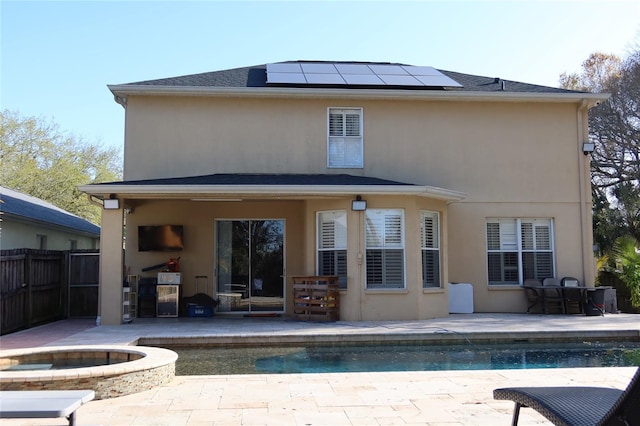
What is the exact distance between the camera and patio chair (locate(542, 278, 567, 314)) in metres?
13.0

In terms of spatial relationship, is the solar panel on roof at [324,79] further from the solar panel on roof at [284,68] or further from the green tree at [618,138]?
the green tree at [618,138]

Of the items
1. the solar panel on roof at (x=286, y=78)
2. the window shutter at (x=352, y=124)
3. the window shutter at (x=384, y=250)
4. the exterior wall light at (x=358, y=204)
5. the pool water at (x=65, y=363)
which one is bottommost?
the pool water at (x=65, y=363)

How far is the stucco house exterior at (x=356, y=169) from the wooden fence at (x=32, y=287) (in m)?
1.62

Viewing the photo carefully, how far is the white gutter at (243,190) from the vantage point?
10.8 meters

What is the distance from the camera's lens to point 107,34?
11.1 m

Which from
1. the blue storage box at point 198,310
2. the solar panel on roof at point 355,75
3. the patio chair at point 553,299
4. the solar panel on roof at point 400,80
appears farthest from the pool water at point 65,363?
the patio chair at point 553,299

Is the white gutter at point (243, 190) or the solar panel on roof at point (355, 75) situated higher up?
the solar panel on roof at point (355, 75)

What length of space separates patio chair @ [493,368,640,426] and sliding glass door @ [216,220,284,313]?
9.92 metres

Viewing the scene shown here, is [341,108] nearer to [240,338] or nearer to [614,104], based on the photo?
[240,338]

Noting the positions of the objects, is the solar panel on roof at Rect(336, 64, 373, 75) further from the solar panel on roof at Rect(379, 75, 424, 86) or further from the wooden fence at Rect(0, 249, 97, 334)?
the wooden fence at Rect(0, 249, 97, 334)

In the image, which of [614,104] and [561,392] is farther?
[614,104]

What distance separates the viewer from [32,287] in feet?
36.9

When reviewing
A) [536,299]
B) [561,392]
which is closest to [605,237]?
[536,299]

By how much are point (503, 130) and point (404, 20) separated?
4.30 meters
